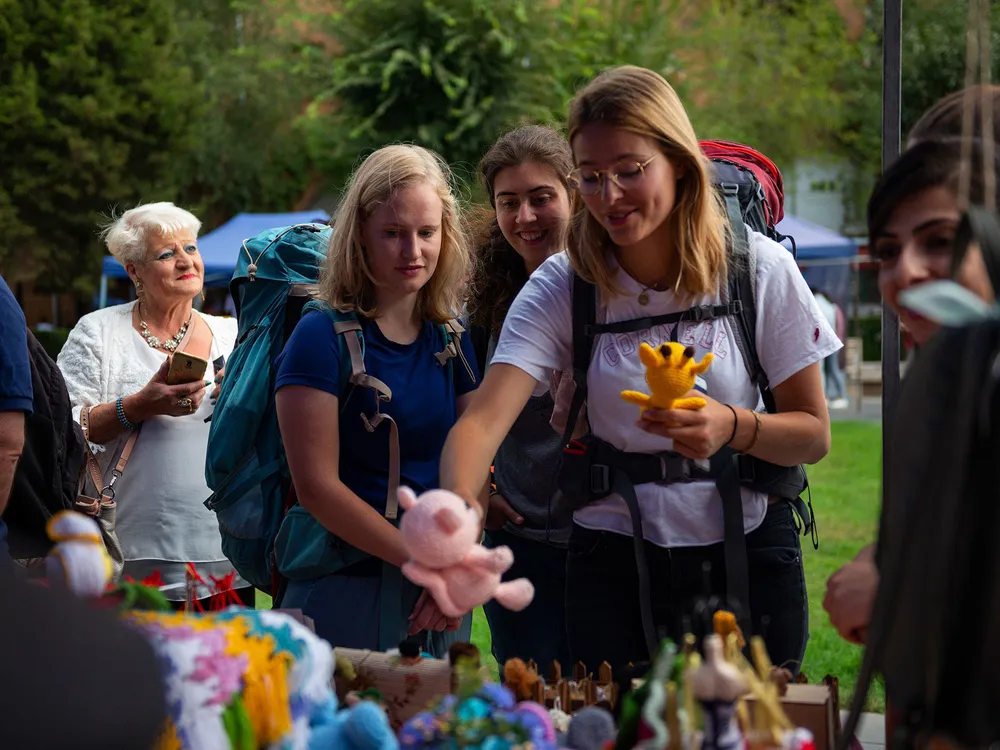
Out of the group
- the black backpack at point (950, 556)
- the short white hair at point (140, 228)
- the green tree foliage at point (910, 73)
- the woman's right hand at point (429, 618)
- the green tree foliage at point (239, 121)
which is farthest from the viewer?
the green tree foliage at point (239, 121)

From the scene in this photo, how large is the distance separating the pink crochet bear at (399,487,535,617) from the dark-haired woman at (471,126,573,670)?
127 cm

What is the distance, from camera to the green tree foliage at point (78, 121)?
71.7 ft

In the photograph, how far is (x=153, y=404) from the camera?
148 inches

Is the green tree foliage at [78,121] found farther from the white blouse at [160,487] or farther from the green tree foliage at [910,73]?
the white blouse at [160,487]

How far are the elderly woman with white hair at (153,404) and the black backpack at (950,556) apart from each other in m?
2.85

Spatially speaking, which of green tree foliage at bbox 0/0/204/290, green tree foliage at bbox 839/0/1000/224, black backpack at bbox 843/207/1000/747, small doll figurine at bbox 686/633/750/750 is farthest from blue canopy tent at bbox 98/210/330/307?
black backpack at bbox 843/207/1000/747

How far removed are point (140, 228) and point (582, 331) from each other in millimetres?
2343

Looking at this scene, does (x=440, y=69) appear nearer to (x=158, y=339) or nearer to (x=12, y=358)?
(x=158, y=339)

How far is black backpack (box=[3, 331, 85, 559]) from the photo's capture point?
3.09 m

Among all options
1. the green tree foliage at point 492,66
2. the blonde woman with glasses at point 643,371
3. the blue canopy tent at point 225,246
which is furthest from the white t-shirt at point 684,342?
the green tree foliage at point 492,66

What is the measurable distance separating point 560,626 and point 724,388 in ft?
3.87

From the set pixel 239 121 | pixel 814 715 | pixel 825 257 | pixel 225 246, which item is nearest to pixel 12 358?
pixel 814 715

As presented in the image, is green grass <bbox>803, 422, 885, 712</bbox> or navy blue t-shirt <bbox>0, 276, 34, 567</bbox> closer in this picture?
navy blue t-shirt <bbox>0, 276, 34, 567</bbox>

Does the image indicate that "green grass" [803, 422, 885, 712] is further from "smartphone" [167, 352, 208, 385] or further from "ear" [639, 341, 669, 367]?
"smartphone" [167, 352, 208, 385]
